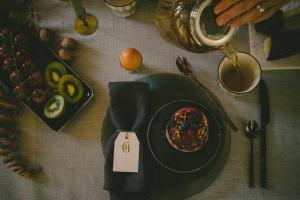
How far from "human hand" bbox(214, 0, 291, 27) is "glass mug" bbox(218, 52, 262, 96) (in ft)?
0.25

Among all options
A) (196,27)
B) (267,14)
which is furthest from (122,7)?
(267,14)

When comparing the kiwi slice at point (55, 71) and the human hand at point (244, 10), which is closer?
the human hand at point (244, 10)

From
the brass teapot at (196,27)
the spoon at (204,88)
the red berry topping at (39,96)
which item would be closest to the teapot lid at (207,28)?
the brass teapot at (196,27)

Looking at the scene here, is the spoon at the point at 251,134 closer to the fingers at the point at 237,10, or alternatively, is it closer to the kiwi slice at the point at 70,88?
the fingers at the point at 237,10

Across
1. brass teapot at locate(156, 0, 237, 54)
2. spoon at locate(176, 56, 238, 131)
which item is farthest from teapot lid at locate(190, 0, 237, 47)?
spoon at locate(176, 56, 238, 131)

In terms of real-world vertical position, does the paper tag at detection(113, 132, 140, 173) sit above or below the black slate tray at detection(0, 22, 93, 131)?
below

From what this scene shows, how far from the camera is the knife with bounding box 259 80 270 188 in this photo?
66cm

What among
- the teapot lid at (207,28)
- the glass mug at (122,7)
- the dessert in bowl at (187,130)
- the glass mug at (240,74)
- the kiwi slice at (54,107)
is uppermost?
the glass mug at (122,7)

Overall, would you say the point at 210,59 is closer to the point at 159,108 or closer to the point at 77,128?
the point at 159,108

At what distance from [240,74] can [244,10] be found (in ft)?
0.45

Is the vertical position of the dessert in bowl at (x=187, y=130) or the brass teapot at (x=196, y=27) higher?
the brass teapot at (x=196, y=27)

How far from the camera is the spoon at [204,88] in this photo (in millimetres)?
678

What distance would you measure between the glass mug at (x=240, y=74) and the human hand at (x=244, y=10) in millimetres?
75

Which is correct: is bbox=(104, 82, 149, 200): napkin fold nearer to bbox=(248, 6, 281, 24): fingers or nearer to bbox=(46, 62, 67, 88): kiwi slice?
bbox=(46, 62, 67, 88): kiwi slice
